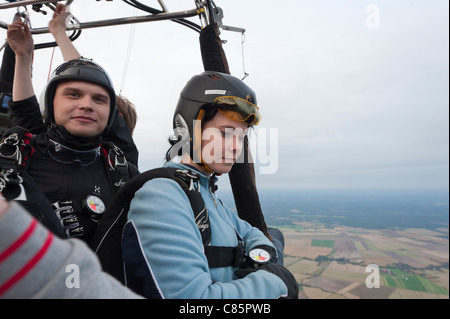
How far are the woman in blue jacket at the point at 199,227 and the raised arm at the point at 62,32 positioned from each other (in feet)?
4.11

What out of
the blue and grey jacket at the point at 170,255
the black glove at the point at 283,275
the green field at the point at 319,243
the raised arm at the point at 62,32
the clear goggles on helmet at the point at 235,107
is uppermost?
the raised arm at the point at 62,32

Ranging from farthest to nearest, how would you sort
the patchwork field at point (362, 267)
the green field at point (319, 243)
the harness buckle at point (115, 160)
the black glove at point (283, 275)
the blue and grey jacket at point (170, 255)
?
the green field at point (319, 243) → the patchwork field at point (362, 267) → the harness buckle at point (115, 160) → the black glove at point (283, 275) → the blue and grey jacket at point (170, 255)

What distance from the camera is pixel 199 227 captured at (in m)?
1.00

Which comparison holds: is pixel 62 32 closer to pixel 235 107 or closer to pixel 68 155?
pixel 68 155

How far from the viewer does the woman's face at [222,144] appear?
4.16 ft

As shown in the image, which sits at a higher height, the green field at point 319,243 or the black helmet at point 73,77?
the black helmet at point 73,77

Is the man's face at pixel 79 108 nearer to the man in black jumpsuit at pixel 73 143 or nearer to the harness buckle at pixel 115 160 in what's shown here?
the man in black jumpsuit at pixel 73 143

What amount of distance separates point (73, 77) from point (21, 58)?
519mm

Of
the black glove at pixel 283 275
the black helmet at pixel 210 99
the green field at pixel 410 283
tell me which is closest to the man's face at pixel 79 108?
the black helmet at pixel 210 99

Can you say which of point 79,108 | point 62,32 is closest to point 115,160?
point 79,108

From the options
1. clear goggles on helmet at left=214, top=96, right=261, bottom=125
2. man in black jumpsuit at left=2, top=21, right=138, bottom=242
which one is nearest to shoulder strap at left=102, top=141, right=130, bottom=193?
man in black jumpsuit at left=2, top=21, right=138, bottom=242

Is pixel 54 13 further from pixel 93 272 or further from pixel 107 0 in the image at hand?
pixel 93 272

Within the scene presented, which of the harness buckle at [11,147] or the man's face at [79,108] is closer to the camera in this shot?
the harness buckle at [11,147]
